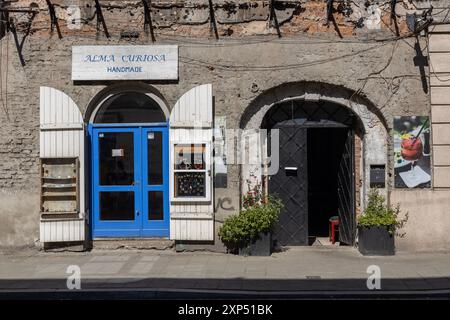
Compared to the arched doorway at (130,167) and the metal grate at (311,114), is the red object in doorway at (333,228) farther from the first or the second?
the arched doorway at (130,167)

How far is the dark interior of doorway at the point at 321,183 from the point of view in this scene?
12227 millimetres

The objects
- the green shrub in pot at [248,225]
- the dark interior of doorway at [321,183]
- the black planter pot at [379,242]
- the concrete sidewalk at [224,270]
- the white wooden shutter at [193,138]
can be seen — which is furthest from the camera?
the dark interior of doorway at [321,183]

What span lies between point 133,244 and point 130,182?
1.16m

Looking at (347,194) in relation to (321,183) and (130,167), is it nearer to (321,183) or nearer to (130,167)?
(321,183)

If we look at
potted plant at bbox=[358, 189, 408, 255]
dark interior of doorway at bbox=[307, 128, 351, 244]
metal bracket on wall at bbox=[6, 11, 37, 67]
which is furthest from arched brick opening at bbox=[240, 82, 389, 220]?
metal bracket on wall at bbox=[6, 11, 37, 67]

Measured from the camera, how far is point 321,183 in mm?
12359

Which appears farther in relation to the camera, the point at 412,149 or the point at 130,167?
the point at 130,167

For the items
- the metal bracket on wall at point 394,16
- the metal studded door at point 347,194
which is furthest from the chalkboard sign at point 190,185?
the metal bracket on wall at point 394,16

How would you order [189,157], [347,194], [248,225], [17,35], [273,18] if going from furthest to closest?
[347,194] < [17,35] < [273,18] < [189,157] < [248,225]

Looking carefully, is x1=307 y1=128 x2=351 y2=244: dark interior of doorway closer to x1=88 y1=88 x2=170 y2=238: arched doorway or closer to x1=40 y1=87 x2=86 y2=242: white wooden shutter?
x1=88 y1=88 x2=170 y2=238: arched doorway

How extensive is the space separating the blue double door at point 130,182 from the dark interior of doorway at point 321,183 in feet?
12.7

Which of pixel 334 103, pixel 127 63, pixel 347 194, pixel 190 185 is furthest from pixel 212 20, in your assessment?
pixel 347 194

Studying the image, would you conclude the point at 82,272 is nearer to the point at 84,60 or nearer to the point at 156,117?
the point at 156,117
